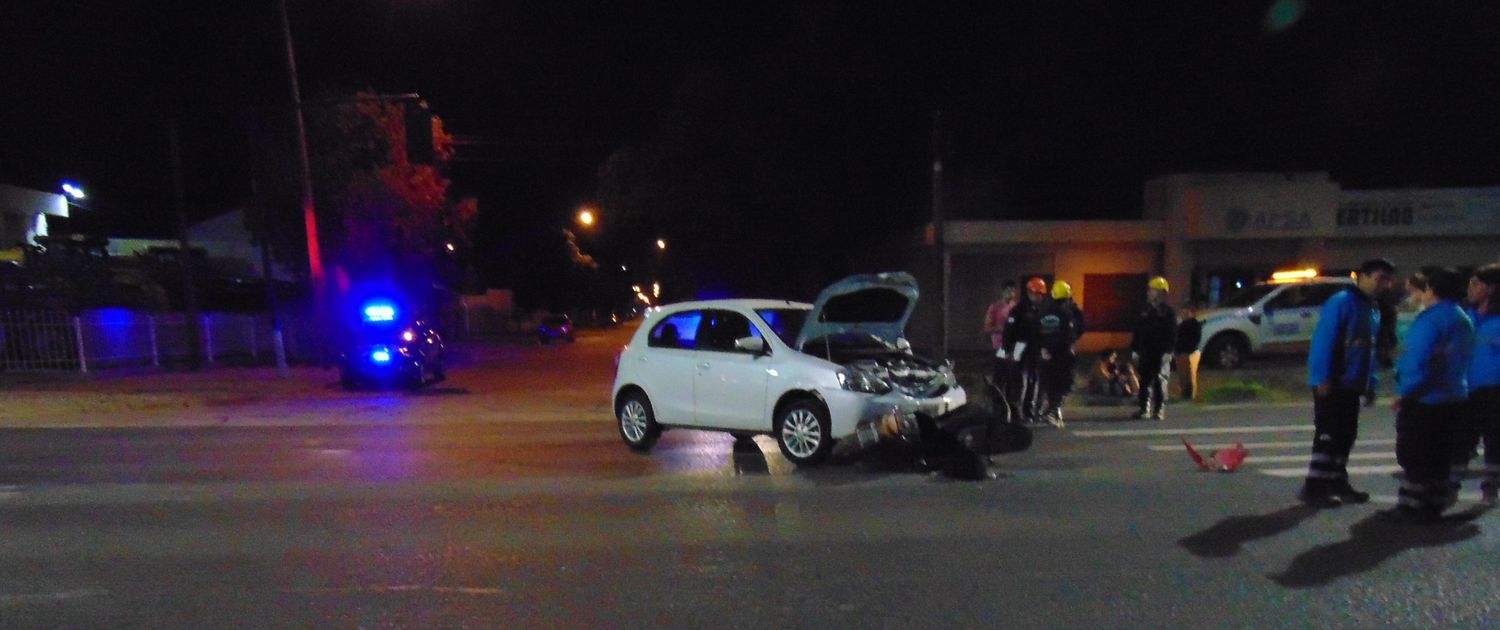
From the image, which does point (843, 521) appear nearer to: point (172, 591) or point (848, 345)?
point (848, 345)

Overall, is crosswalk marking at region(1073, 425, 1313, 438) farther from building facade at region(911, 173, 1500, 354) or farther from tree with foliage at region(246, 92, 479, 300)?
tree with foliage at region(246, 92, 479, 300)

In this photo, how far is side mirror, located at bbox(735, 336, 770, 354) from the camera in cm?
928

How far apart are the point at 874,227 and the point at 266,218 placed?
15.6 m

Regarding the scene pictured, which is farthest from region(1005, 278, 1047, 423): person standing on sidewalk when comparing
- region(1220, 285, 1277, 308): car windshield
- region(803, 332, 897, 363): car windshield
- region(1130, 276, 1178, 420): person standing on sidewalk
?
region(1220, 285, 1277, 308): car windshield

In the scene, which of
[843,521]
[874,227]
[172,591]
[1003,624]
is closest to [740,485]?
[843,521]

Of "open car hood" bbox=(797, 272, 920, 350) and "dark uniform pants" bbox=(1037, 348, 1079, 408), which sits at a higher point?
"open car hood" bbox=(797, 272, 920, 350)

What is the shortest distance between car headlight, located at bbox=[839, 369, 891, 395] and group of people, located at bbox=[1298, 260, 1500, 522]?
11.2ft

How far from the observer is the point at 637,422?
414 inches

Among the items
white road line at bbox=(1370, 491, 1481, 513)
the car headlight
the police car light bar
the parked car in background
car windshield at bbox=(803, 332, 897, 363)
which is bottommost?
the parked car in background

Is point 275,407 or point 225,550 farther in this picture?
point 275,407

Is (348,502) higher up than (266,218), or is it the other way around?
(266,218)

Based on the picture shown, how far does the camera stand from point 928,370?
30.5ft

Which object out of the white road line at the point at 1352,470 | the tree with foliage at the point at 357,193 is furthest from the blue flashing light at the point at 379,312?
the white road line at the point at 1352,470

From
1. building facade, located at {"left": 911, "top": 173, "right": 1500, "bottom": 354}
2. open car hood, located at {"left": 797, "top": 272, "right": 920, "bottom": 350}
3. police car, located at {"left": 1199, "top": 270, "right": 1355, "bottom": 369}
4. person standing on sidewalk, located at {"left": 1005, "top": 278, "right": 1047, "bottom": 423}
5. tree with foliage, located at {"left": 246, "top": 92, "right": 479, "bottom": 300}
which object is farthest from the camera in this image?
tree with foliage, located at {"left": 246, "top": 92, "right": 479, "bottom": 300}
